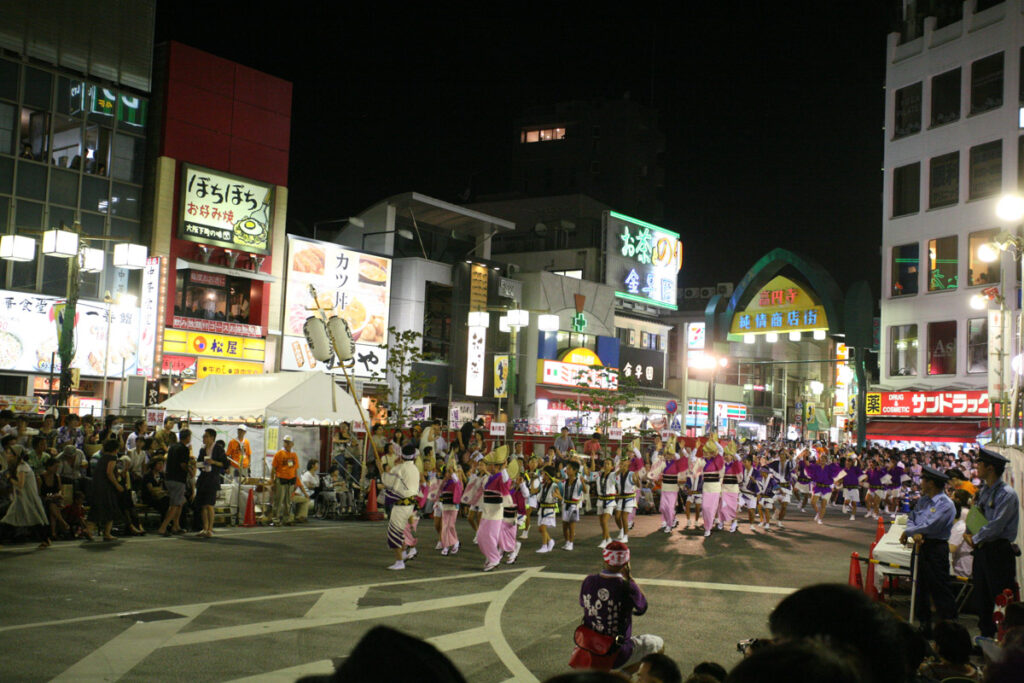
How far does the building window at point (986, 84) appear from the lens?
1500 inches

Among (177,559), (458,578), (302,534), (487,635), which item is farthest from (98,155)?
(487,635)

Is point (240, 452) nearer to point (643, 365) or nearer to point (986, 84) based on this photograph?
point (986, 84)

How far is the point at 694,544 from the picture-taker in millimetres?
18359

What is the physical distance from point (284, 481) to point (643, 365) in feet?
127

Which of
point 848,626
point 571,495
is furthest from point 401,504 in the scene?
point 848,626

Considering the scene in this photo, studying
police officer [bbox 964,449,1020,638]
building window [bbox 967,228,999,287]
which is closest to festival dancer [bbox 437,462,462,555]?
police officer [bbox 964,449,1020,638]

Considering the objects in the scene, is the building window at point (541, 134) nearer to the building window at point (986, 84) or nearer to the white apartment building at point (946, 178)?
the white apartment building at point (946, 178)

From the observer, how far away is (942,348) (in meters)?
39.8

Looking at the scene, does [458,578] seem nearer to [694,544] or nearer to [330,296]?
[694,544]

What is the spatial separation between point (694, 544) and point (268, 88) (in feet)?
86.4

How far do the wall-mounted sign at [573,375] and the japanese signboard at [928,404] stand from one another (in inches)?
518

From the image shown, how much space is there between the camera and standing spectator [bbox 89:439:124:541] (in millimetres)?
15625

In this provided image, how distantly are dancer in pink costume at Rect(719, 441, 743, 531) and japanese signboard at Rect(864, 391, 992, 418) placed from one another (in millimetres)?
19562

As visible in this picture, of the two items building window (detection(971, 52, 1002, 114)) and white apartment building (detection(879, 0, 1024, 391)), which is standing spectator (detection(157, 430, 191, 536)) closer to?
white apartment building (detection(879, 0, 1024, 391))
